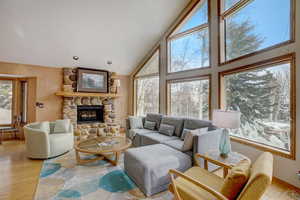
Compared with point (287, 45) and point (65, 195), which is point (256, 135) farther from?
point (65, 195)

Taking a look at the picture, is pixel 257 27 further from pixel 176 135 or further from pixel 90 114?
pixel 90 114

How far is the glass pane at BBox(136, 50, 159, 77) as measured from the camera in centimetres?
569

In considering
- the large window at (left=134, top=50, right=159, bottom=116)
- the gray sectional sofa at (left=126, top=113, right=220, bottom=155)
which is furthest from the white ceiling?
the gray sectional sofa at (left=126, top=113, right=220, bottom=155)

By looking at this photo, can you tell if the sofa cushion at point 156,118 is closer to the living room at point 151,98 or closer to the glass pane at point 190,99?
the living room at point 151,98

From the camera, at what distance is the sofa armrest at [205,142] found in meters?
2.58

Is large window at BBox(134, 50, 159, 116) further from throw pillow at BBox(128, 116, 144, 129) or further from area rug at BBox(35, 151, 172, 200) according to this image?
area rug at BBox(35, 151, 172, 200)

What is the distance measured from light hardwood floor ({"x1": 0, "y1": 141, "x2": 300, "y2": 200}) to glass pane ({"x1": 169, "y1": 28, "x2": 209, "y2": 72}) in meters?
3.00

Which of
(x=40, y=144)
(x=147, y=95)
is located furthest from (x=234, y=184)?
(x=147, y=95)

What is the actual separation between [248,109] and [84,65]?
5.31 metres

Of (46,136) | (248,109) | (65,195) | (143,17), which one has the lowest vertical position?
(65,195)

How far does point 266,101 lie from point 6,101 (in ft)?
24.8

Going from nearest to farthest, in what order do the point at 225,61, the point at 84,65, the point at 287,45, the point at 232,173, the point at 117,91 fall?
the point at 232,173 → the point at 287,45 → the point at 225,61 → the point at 84,65 → the point at 117,91

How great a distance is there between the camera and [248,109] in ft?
10.0

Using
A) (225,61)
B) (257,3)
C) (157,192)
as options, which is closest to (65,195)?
(157,192)
